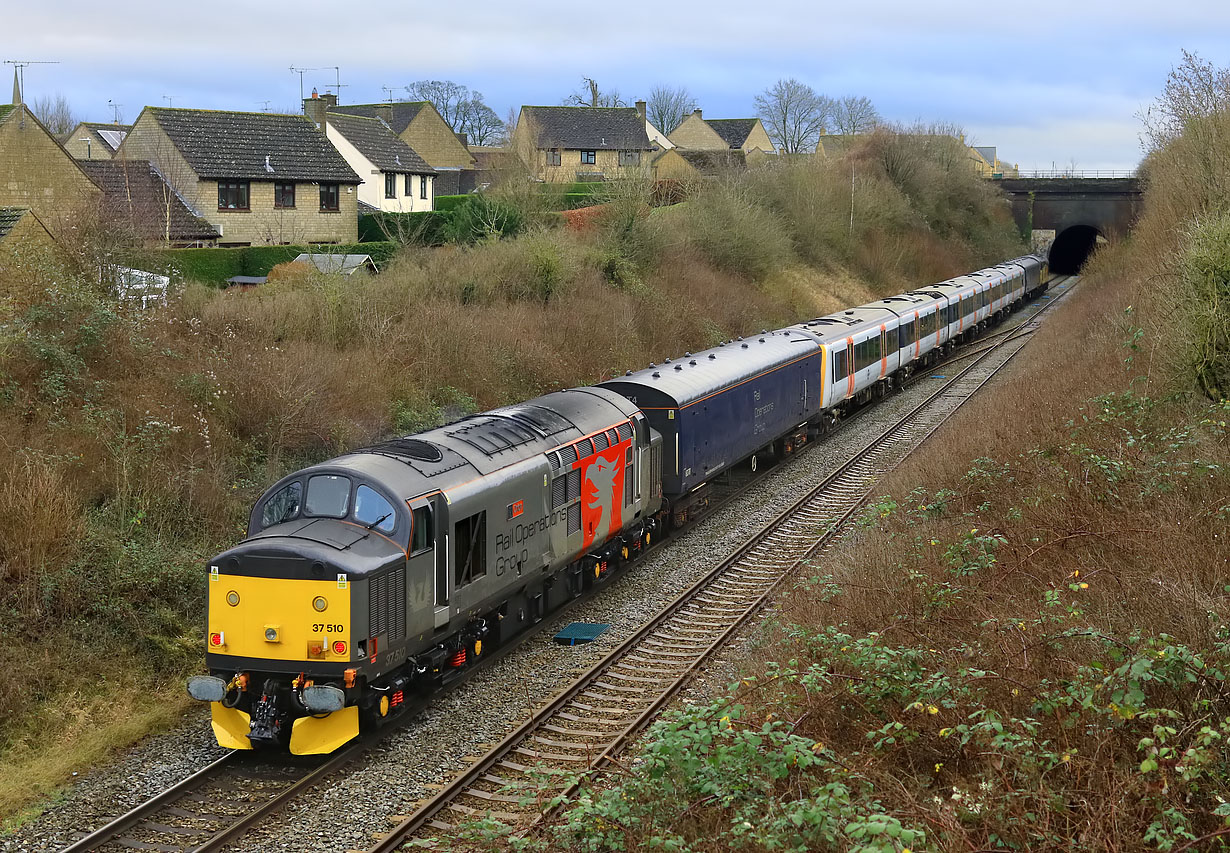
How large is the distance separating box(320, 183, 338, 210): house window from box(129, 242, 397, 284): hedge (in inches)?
198

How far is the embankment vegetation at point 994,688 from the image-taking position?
7.03 metres

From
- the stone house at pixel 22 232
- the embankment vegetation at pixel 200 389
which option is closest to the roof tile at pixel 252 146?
the embankment vegetation at pixel 200 389

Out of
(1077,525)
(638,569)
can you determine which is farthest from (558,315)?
(1077,525)

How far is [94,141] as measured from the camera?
5394 centimetres

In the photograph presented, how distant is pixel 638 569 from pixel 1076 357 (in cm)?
1458

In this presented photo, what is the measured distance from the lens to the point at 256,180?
3644cm

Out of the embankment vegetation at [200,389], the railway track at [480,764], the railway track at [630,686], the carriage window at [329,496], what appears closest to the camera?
the railway track at [480,764]

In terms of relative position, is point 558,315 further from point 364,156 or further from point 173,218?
point 364,156

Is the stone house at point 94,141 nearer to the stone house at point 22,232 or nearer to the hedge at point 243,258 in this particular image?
the hedge at point 243,258

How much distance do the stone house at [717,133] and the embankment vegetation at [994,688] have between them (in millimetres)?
78991

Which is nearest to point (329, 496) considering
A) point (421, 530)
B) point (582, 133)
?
point (421, 530)

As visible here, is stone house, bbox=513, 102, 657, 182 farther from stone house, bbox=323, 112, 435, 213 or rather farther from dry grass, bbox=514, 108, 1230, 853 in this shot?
dry grass, bbox=514, 108, 1230, 853

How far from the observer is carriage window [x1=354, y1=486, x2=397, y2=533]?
11.6 m

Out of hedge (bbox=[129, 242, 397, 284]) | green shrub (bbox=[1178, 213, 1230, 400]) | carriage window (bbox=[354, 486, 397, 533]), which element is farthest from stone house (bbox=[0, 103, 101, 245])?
green shrub (bbox=[1178, 213, 1230, 400])
